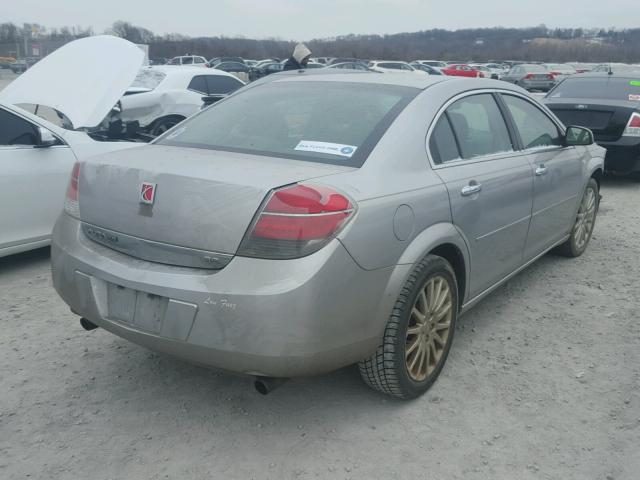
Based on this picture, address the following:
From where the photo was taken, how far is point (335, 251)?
8.06 feet

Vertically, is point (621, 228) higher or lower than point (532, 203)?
lower

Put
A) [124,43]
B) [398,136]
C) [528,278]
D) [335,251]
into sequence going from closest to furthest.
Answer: [335,251] < [398,136] < [528,278] < [124,43]

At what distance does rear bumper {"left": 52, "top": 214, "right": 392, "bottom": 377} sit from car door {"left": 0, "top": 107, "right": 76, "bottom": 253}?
2524 millimetres

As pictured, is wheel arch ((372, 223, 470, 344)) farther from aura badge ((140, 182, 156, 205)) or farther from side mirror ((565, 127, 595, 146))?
side mirror ((565, 127, 595, 146))

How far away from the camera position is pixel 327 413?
2.99m

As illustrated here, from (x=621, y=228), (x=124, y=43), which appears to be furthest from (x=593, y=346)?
(x=124, y=43)

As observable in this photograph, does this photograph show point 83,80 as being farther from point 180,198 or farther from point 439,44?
Answer: point 439,44

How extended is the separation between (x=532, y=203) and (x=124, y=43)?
4504 millimetres

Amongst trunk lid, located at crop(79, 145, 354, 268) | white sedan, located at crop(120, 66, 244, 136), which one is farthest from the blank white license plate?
white sedan, located at crop(120, 66, 244, 136)

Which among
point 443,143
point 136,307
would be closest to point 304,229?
point 136,307

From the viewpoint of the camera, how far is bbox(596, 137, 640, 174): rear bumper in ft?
26.9

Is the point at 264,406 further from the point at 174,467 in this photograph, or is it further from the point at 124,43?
the point at 124,43

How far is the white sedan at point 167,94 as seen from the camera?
927 centimetres

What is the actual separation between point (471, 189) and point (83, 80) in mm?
4234
